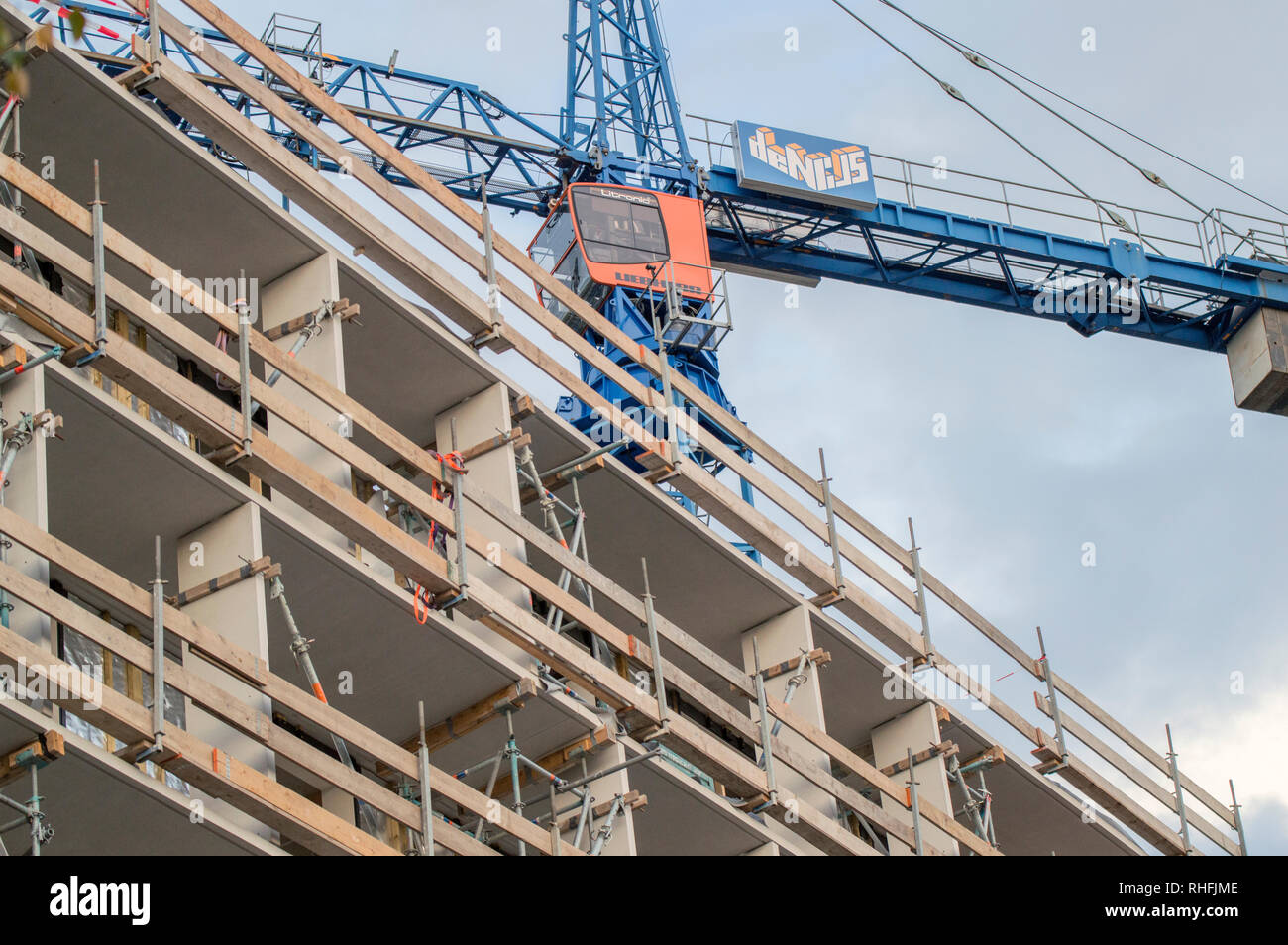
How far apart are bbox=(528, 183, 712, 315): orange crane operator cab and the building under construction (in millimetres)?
6833

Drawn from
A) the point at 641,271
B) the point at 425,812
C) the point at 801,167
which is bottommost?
the point at 425,812

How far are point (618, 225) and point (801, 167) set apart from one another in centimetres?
428

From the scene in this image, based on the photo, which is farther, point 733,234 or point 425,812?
point 733,234

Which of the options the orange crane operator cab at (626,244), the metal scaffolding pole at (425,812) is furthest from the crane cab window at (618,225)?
the metal scaffolding pole at (425,812)

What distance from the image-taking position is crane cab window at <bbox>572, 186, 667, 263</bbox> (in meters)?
36.3

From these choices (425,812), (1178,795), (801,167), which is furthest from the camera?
(801,167)

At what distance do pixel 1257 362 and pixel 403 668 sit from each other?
29104 mm

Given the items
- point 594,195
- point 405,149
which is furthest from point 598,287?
point 405,149

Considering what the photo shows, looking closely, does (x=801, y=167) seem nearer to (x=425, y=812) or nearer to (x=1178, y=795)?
(x=1178, y=795)

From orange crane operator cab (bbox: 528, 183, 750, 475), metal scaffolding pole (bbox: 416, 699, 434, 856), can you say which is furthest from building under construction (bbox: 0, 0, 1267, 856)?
orange crane operator cab (bbox: 528, 183, 750, 475)

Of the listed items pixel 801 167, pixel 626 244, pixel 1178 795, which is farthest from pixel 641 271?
pixel 1178 795

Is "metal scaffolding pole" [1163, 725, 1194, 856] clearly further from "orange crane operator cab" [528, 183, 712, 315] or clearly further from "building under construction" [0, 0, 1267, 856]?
"orange crane operator cab" [528, 183, 712, 315]

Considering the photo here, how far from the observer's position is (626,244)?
1439 inches
